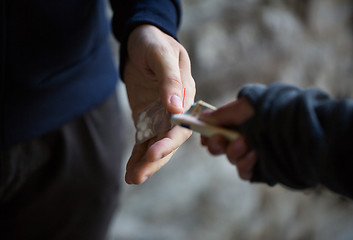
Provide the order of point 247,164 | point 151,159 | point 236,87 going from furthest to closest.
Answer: point 236,87
point 247,164
point 151,159

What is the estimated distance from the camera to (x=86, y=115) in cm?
46

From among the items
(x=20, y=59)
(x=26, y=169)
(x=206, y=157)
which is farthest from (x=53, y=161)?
(x=206, y=157)

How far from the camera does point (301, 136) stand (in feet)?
1.09

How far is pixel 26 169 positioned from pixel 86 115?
10cm

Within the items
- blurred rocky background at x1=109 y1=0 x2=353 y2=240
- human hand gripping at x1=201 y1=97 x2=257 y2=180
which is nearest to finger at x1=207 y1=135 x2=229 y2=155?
human hand gripping at x1=201 y1=97 x2=257 y2=180

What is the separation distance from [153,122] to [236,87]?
2.05 feet

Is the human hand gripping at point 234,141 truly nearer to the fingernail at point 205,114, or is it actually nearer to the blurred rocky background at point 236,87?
the fingernail at point 205,114

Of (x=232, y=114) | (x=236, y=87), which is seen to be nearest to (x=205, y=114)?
(x=232, y=114)

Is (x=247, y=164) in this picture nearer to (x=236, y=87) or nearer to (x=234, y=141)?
(x=234, y=141)

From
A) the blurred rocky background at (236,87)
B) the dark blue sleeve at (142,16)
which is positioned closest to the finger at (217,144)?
the dark blue sleeve at (142,16)

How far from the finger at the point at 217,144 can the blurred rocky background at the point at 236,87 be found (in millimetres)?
389

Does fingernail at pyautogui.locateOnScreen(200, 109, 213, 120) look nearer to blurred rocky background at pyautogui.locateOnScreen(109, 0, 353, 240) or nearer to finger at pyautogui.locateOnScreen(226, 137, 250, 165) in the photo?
finger at pyautogui.locateOnScreen(226, 137, 250, 165)

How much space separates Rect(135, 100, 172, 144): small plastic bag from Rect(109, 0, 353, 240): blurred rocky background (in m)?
0.39

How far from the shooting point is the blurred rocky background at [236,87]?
84 cm
